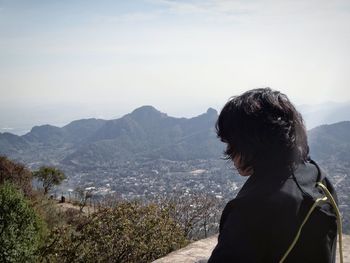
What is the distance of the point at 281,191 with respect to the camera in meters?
1.44

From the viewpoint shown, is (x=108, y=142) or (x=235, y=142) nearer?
(x=235, y=142)

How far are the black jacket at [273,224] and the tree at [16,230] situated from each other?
1008cm

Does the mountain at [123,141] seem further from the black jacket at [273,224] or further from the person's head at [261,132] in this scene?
the black jacket at [273,224]

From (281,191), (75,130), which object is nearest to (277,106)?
(281,191)

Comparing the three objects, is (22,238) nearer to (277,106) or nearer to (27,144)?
(277,106)

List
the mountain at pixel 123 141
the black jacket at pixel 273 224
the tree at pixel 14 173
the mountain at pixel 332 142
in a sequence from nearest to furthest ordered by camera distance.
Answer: the black jacket at pixel 273 224, the tree at pixel 14 173, the mountain at pixel 332 142, the mountain at pixel 123 141

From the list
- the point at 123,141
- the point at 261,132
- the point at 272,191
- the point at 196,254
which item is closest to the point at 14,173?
the point at 196,254

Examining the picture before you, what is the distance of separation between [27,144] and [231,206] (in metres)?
153

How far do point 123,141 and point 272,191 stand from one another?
444 feet

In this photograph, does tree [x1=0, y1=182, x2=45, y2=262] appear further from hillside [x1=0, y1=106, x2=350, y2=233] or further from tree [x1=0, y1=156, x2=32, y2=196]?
hillside [x1=0, y1=106, x2=350, y2=233]

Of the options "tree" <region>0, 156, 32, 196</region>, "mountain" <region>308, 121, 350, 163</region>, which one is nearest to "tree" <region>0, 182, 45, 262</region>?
"tree" <region>0, 156, 32, 196</region>

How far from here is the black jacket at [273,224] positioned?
54.4 inches

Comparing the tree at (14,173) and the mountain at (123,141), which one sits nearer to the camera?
the tree at (14,173)

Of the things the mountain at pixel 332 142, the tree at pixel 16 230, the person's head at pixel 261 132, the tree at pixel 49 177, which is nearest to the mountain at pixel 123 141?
the mountain at pixel 332 142
